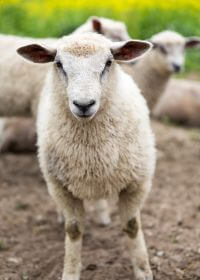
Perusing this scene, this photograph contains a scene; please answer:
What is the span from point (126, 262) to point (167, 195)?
1.36 m

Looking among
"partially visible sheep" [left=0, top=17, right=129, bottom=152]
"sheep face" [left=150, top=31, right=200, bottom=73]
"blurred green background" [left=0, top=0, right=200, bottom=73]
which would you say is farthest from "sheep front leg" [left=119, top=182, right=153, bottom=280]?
"blurred green background" [left=0, top=0, right=200, bottom=73]

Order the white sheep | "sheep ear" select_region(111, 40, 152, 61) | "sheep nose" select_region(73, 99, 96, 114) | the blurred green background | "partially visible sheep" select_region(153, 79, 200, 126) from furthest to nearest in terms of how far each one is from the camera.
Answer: the blurred green background < "partially visible sheep" select_region(153, 79, 200, 126) < "sheep ear" select_region(111, 40, 152, 61) < the white sheep < "sheep nose" select_region(73, 99, 96, 114)

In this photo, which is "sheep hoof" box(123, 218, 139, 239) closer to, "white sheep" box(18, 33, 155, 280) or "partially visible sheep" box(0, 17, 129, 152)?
"white sheep" box(18, 33, 155, 280)

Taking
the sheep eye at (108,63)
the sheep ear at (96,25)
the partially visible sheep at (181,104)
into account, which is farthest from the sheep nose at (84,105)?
the partially visible sheep at (181,104)

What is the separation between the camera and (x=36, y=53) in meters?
3.71

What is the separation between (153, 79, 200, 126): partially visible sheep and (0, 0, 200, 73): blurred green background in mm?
1575

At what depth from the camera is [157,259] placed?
14.1 feet

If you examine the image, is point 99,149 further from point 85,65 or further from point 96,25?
point 96,25

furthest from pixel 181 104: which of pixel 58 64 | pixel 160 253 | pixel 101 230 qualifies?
pixel 58 64

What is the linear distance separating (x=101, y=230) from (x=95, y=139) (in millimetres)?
1481

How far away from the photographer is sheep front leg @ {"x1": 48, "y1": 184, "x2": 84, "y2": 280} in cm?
389

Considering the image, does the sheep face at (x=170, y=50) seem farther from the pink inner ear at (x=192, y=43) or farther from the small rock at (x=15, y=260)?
the small rock at (x=15, y=260)

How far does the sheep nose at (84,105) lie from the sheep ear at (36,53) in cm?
54

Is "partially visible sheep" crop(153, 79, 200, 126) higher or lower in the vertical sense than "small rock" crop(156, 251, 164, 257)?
lower
